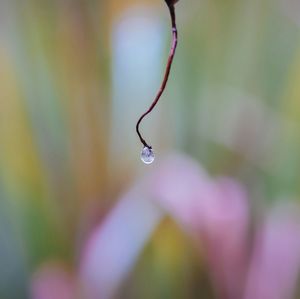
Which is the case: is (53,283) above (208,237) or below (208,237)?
below

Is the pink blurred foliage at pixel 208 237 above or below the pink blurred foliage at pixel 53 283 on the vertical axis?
above

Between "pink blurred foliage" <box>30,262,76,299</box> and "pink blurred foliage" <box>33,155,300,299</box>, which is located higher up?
"pink blurred foliage" <box>33,155,300,299</box>

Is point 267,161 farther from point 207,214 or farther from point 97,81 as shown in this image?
point 97,81

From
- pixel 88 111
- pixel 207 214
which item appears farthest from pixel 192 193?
pixel 88 111

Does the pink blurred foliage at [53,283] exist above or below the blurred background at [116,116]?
below

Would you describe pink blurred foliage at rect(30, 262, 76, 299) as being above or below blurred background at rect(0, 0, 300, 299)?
below
